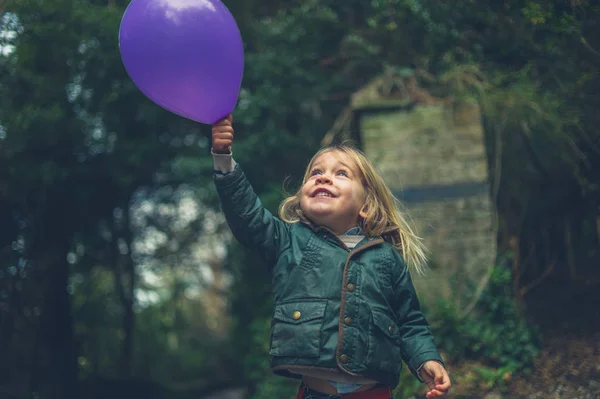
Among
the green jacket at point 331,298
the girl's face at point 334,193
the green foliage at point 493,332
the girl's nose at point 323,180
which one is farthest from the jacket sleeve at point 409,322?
the green foliage at point 493,332

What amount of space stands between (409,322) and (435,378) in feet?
0.72

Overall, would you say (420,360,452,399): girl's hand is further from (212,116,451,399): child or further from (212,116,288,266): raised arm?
(212,116,288,266): raised arm

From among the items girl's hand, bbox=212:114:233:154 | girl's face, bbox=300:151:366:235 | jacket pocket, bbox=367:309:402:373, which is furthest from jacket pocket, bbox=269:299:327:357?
girl's hand, bbox=212:114:233:154

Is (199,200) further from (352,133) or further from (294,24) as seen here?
(294,24)

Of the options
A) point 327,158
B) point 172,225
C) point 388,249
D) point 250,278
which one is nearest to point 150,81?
point 327,158

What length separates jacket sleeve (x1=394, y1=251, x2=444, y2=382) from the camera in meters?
2.22

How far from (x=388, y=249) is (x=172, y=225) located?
424 cm

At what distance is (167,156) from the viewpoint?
5.11 m

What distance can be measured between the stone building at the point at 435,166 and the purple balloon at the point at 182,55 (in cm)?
267

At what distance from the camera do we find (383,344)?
2.13m

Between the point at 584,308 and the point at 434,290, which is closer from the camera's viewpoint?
the point at 584,308

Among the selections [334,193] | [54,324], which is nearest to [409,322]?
[334,193]

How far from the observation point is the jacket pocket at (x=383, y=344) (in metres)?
2.09

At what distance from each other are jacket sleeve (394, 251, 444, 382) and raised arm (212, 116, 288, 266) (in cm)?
43
